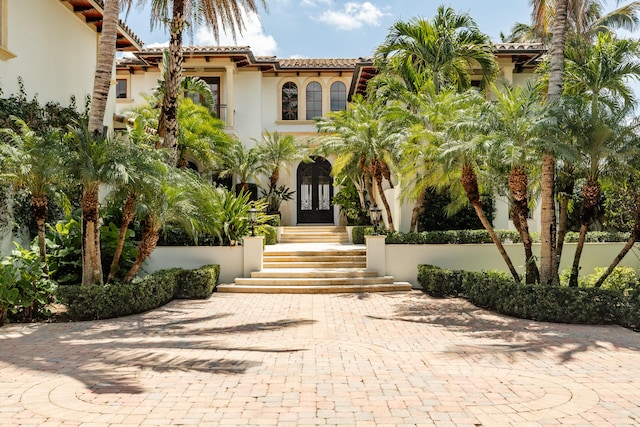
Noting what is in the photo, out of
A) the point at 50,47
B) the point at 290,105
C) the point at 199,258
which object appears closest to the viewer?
the point at 199,258

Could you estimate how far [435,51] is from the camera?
53.5 feet

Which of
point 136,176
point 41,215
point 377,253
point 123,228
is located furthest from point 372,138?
point 41,215

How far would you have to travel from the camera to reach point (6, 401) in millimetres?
5020

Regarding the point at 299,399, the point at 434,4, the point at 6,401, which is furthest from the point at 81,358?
the point at 434,4

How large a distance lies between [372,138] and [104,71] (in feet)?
27.2

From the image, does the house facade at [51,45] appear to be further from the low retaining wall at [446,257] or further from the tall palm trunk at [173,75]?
the low retaining wall at [446,257]

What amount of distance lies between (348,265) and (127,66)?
1653 centimetres

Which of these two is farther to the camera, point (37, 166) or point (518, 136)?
point (518, 136)

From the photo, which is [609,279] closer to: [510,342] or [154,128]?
[510,342]

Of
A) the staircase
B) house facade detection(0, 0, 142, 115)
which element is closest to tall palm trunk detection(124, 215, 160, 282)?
the staircase

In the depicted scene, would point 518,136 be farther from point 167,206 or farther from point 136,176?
point 136,176

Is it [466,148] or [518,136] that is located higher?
[518,136]

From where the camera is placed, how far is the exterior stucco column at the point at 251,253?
14.7 metres

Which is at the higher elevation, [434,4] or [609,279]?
[434,4]
